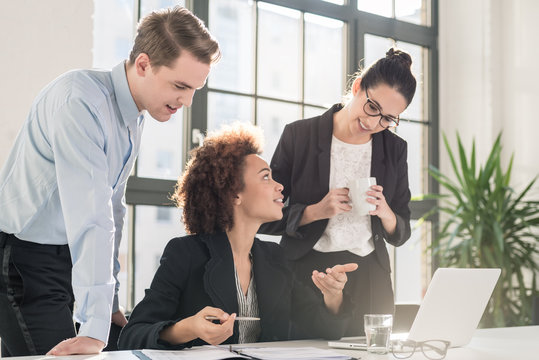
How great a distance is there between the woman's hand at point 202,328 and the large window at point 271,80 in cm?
194

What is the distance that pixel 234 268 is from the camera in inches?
77.3

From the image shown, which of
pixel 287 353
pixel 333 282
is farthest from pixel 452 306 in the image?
pixel 287 353

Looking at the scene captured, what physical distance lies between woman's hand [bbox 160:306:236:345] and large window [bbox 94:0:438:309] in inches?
76.5

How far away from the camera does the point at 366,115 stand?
219cm

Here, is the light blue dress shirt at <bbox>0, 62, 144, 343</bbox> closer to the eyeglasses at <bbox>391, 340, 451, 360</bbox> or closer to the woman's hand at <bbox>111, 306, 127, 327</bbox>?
the woman's hand at <bbox>111, 306, 127, 327</bbox>

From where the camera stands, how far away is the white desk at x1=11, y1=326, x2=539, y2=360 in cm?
137

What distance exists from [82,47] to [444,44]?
9.62ft

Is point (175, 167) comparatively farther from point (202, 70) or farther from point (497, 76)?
point (497, 76)

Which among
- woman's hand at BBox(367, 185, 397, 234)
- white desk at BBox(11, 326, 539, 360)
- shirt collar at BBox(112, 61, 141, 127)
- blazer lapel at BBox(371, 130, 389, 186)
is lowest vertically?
white desk at BBox(11, 326, 539, 360)

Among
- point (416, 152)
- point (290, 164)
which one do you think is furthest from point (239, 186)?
point (416, 152)

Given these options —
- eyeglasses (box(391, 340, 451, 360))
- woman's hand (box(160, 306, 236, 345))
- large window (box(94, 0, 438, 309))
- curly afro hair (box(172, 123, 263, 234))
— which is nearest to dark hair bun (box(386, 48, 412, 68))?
curly afro hair (box(172, 123, 263, 234))

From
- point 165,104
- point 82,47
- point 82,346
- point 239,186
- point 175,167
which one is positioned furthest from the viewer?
point 175,167

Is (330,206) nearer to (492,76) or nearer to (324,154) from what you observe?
(324,154)

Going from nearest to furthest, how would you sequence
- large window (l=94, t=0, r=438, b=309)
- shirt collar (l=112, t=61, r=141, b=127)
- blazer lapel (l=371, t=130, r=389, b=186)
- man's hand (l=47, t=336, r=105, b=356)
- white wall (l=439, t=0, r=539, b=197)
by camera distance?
man's hand (l=47, t=336, r=105, b=356)
shirt collar (l=112, t=61, r=141, b=127)
blazer lapel (l=371, t=130, r=389, b=186)
large window (l=94, t=0, r=438, b=309)
white wall (l=439, t=0, r=539, b=197)
